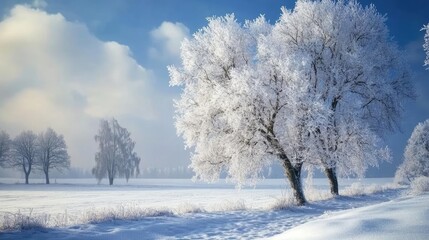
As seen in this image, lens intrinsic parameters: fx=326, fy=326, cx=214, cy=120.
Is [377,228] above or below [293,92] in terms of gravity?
below

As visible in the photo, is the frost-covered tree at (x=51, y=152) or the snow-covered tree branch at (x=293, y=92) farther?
the frost-covered tree at (x=51, y=152)

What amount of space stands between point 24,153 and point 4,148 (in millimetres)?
3883

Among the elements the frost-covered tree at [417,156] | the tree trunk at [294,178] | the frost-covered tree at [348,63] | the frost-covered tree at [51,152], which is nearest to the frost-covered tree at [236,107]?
the tree trunk at [294,178]

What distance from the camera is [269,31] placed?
21.8 metres

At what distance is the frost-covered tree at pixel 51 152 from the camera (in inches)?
2739

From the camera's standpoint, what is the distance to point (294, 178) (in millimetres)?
19781

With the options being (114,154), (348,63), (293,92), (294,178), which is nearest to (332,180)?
(294,178)

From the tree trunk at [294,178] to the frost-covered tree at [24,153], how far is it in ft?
215

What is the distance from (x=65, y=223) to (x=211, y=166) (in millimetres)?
9928

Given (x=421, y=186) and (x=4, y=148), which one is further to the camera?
(x=4, y=148)

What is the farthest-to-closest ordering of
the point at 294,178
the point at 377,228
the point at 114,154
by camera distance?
the point at 114,154 < the point at 294,178 < the point at 377,228

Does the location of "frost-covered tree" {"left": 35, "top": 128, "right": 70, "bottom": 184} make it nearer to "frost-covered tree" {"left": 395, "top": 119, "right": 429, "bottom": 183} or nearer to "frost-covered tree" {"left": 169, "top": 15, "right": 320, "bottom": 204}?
"frost-covered tree" {"left": 169, "top": 15, "right": 320, "bottom": 204}

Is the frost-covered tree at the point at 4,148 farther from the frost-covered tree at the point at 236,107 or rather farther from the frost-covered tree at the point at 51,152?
the frost-covered tree at the point at 236,107

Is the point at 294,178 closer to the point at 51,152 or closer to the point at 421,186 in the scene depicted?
the point at 421,186
